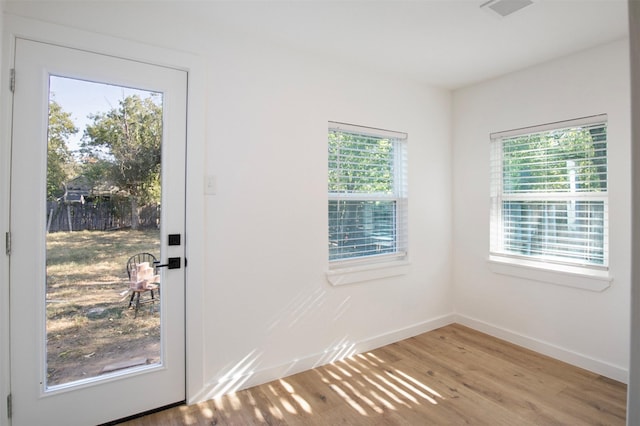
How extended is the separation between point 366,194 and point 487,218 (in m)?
1.33

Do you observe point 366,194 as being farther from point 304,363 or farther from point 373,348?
point 304,363

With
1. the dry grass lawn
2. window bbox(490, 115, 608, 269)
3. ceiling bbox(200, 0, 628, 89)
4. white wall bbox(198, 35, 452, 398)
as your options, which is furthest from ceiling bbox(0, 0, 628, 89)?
the dry grass lawn

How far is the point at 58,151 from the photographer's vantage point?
193cm

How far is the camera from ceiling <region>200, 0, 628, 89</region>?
216 centimetres

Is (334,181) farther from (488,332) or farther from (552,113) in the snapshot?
(488,332)

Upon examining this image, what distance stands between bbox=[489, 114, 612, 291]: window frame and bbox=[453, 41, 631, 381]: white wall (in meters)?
0.06

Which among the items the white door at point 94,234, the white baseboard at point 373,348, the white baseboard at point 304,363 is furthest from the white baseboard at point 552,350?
the white door at point 94,234

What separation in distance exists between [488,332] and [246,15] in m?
3.61

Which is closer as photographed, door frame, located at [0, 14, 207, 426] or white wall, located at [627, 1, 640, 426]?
white wall, located at [627, 1, 640, 426]

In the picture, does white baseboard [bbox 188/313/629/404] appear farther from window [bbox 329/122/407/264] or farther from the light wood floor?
window [bbox 329/122/407/264]

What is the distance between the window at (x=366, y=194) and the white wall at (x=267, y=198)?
14cm

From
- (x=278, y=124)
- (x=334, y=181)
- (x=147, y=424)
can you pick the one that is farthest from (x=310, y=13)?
(x=147, y=424)

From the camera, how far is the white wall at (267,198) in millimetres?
2297

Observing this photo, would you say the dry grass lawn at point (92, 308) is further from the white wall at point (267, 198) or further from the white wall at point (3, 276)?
the white wall at point (267, 198)
